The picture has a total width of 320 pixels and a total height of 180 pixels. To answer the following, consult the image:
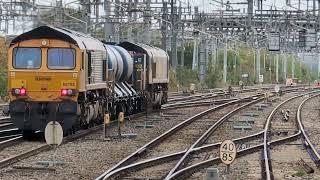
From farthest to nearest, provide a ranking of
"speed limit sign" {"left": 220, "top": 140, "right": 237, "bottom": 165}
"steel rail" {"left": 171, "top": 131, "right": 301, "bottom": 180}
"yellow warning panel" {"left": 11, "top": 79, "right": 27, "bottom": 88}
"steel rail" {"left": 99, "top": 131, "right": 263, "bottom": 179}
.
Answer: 1. "yellow warning panel" {"left": 11, "top": 79, "right": 27, "bottom": 88}
2. "steel rail" {"left": 99, "top": 131, "right": 263, "bottom": 179}
3. "steel rail" {"left": 171, "top": 131, "right": 301, "bottom": 180}
4. "speed limit sign" {"left": 220, "top": 140, "right": 237, "bottom": 165}

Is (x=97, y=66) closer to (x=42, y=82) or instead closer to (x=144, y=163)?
(x=42, y=82)

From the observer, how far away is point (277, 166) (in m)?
15.5

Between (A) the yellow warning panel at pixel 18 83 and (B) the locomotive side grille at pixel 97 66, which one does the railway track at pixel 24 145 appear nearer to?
(A) the yellow warning panel at pixel 18 83

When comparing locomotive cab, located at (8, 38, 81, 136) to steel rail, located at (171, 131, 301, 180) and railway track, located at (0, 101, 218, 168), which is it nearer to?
railway track, located at (0, 101, 218, 168)

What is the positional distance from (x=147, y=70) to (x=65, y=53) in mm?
12342

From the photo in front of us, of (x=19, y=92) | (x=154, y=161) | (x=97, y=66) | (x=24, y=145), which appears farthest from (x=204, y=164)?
(x=97, y=66)

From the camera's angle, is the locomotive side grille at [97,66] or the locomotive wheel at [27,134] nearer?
the locomotive wheel at [27,134]

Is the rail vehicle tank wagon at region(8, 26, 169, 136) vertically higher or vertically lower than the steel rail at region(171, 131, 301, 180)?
higher

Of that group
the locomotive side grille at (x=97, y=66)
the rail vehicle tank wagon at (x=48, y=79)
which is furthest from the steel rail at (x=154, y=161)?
the locomotive side grille at (x=97, y=66)

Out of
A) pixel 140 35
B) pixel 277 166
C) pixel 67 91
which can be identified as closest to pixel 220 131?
pixel 67 91

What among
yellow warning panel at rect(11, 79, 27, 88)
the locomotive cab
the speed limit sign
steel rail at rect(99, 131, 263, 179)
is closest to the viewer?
the speed limit sign

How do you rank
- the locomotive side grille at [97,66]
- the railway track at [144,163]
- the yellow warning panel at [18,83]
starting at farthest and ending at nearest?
the locomotive side grille at [97,66] < the yellow warning panel at [18,83] < the railway track at [144,163]

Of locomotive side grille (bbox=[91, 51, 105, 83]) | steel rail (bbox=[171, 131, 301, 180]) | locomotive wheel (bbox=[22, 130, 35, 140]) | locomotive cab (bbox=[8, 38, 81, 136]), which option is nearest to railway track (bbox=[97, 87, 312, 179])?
steel rail (bbox=[171, 131, 301, 180])

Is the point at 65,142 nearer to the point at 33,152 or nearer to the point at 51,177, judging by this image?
the point at 33,152
